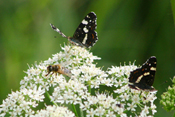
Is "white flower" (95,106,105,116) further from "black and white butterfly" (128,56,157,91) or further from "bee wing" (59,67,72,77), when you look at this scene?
"bee wing" (59,67,72,77)

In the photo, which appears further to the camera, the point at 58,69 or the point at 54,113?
the point at 58,69

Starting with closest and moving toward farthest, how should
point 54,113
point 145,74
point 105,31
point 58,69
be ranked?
point 54,113
point 145,74
point 58,69
point 105,31

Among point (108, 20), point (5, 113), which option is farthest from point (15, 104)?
point (108, 20)

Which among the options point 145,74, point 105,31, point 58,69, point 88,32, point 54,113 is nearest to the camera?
point 54,113

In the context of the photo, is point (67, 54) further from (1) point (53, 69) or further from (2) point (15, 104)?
(2) point (15, 104)

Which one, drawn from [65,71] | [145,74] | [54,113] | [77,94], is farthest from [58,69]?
[145,74]

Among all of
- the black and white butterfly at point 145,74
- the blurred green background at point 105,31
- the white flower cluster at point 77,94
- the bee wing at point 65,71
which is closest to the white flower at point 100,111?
the white flower cluster at point 77,94

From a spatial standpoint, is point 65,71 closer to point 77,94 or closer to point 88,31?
point 77,94
